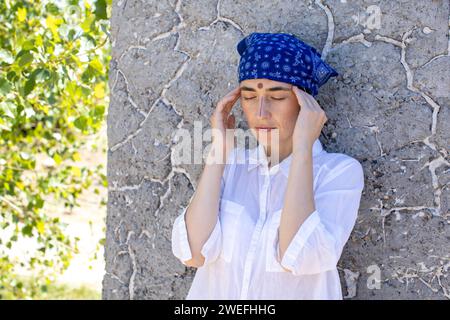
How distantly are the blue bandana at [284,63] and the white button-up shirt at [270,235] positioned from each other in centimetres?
23

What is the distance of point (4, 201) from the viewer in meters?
4.14

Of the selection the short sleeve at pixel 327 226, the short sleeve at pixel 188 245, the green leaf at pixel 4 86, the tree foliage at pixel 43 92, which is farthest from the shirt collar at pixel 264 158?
the green leaf at pixel 4 86

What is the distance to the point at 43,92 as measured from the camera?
3785 millimetres

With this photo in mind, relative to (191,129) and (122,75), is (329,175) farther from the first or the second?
(122,75)

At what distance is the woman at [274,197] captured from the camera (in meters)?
2.20

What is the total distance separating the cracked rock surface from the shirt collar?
8.0 inches

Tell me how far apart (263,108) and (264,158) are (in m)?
0.19

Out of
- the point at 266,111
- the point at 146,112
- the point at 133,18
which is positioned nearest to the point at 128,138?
the point at 146,112

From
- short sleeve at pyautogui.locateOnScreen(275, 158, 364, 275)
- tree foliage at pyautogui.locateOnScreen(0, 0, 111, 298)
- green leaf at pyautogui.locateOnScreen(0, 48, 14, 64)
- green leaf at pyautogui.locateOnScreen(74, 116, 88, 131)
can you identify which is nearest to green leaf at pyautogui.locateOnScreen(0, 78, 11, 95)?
tree foliage at pyautogui.locateOnScreen(0, 0, 111, 298)

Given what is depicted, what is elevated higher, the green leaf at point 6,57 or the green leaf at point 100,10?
the green leaf at point 100,10

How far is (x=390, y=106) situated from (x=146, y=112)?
3.13 feet

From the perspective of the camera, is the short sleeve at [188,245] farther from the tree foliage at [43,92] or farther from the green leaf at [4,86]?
the green leaf at [4,86]

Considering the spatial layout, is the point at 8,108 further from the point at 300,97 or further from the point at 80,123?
the point at 300,97

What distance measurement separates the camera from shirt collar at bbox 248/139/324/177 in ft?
7.89
